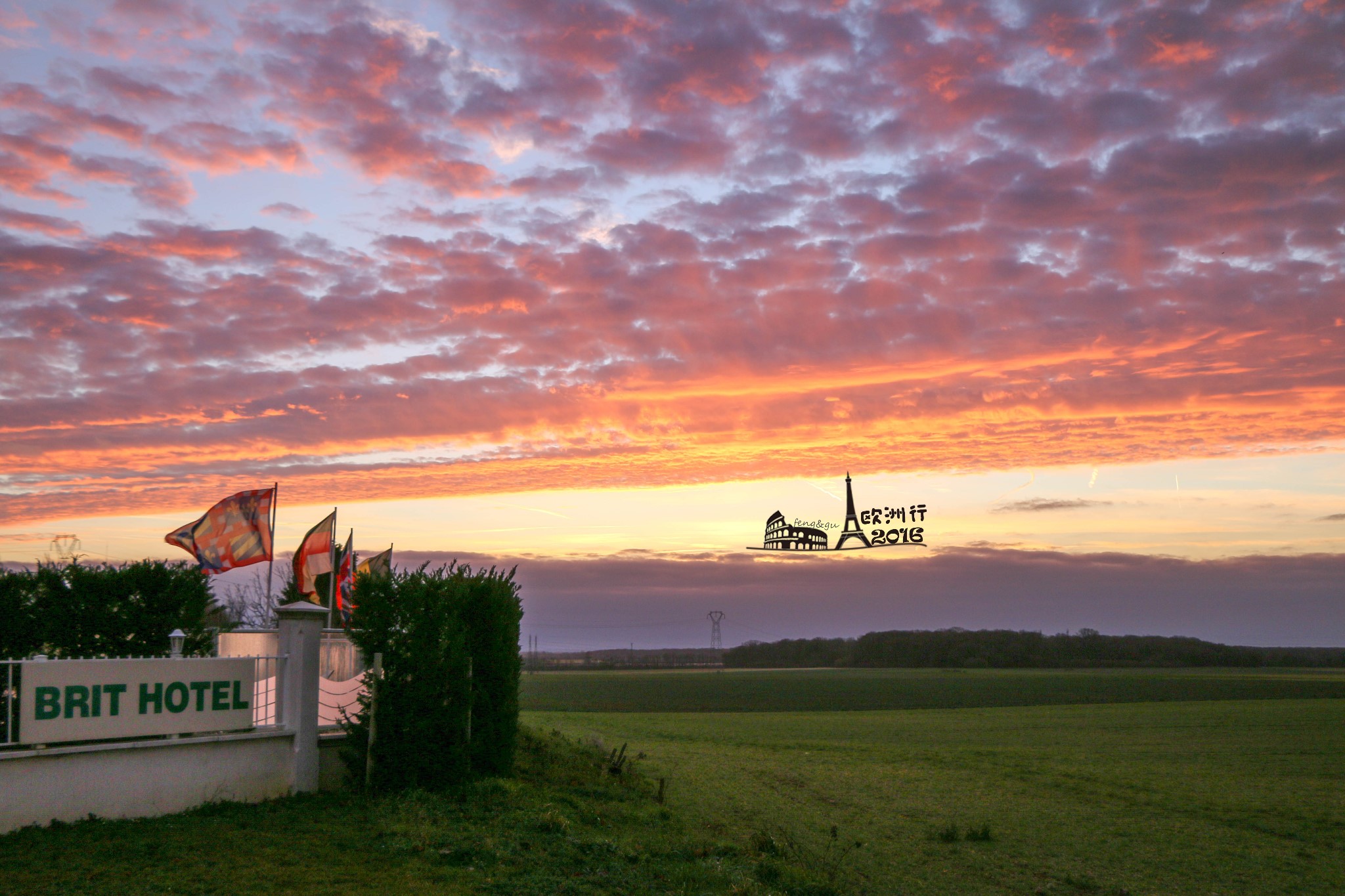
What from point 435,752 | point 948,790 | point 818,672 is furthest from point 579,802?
point 818,672

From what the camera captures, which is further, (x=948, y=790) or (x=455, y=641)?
(x=948, y=790)

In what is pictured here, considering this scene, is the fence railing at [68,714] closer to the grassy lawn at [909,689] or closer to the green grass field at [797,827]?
the green grass field at [797,827]

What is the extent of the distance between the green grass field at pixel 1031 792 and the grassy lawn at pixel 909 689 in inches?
575

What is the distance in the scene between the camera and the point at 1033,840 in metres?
17.9

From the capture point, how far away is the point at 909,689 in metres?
94.4

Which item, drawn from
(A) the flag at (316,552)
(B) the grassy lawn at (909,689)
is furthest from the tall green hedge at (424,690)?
(B) the grassy lawn at (909,689)

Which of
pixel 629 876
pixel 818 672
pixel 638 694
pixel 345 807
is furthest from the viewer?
pixel 818 672

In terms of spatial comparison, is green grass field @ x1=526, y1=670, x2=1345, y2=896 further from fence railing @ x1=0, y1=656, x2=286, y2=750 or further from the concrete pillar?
fence railing @ x1=0, y1=656, x2=286, y2=750

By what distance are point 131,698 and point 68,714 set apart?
78 cm

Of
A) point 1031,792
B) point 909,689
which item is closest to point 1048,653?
point 909,689

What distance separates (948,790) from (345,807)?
16.0 meters

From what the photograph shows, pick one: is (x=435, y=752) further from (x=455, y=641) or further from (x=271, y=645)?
(x=271, y=645)

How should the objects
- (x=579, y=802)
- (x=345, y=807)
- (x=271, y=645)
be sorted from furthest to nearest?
1. (x=271, y=645)
2. (x=579, y=802)
3. (x=345, y=807)

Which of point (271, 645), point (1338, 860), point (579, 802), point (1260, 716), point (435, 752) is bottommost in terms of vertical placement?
point (1260, 716)
